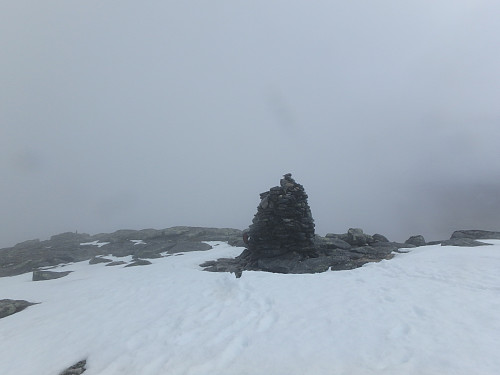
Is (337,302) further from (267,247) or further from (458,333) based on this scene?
(267,247)

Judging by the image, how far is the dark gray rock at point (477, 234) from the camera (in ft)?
102

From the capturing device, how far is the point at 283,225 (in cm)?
2928

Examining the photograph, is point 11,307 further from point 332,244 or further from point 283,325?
point 332,244

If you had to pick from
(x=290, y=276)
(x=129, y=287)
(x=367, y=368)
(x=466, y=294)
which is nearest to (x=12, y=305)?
(x=129, y=287)

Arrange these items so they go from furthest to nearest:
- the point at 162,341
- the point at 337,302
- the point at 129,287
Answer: the point at 129,287
the point at 337,302
the point at 162,341

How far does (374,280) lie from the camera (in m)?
16.9

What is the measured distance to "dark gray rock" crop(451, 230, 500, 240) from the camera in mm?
31234

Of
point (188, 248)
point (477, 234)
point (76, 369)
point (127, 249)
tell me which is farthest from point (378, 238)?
point (127, 249)

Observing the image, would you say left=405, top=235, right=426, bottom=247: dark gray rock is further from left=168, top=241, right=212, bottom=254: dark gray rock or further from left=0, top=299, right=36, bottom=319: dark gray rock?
left=0, top=299, right=36, bottom=319: dark gray rock

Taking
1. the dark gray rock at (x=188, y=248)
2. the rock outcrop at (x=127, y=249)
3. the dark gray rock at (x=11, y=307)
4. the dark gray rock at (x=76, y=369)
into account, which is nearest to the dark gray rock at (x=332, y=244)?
the rock outcrop at (x=127, y=249)

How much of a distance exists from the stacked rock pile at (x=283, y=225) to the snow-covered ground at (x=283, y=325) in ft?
26.2

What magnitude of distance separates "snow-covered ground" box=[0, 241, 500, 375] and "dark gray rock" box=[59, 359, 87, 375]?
0.35 metres

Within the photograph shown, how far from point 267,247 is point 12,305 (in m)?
20.3

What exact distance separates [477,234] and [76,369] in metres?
39.7
